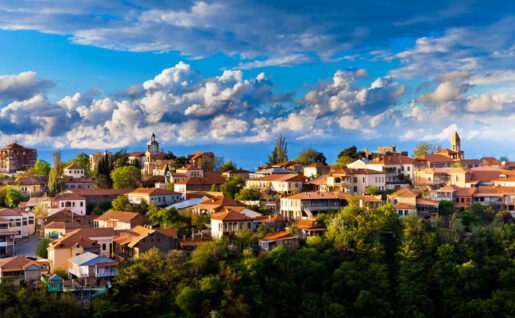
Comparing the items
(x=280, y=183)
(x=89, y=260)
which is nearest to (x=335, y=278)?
(x=89, y=260)

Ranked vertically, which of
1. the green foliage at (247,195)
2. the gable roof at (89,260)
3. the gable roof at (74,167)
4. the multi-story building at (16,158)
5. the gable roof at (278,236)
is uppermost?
the multi-story building at (16,158)

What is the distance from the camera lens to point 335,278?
30844 millimetres

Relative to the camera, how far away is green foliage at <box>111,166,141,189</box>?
50438 millimetres

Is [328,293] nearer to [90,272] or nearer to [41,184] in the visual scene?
[90,272]

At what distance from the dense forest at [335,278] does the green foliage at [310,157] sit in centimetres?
2167

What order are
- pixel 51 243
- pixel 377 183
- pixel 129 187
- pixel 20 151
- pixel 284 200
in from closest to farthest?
pixel 51 243 < pixel 284 200 < pixel 377 183 < pixel 129 187 < pixel 20 151

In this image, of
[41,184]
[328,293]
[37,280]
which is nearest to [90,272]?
[37,280]

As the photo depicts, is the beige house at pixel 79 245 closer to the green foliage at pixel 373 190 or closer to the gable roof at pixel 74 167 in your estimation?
the green foliage at pixel 373 190

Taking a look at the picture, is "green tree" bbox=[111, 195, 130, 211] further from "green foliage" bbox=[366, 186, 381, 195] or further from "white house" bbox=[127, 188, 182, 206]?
"green foliage" bbox=[366, 186, 381, 195]

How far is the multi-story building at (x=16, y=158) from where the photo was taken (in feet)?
230

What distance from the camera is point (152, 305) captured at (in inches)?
1146

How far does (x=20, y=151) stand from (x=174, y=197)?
3447cm

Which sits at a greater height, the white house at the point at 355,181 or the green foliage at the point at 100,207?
the white house at the point at 355,181

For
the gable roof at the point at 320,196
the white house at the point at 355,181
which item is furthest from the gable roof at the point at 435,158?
the gable roof at the point at 320,196
